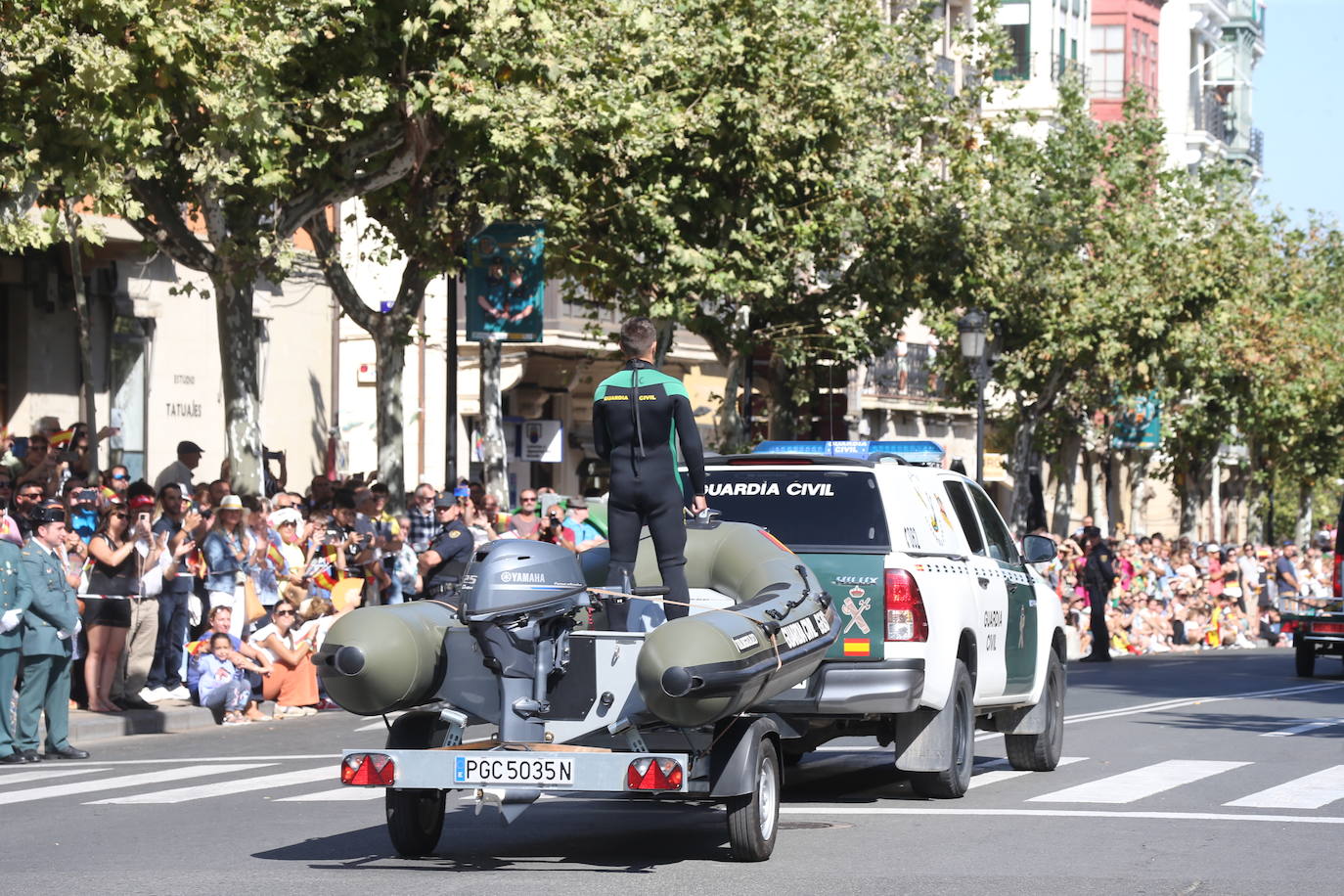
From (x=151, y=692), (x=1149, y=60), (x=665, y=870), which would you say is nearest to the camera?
(x=665, y=870)

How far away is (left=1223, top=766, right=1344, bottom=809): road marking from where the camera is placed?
13109mm

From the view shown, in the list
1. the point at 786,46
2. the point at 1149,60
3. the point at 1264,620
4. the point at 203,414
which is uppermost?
the point at 1149,60

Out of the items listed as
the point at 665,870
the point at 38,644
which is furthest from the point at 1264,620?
the point at 665,870

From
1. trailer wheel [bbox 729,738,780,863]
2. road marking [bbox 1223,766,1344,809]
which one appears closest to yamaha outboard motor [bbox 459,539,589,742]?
trailer wheel [bbox 729,738,780,863]

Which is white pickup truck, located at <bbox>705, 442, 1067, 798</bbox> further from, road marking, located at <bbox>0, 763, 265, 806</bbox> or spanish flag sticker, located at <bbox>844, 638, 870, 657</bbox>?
road marking, located at <bbox>0, 763, 265, 806</bbox>

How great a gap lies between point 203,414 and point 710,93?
986 cm

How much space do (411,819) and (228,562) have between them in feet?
32.4

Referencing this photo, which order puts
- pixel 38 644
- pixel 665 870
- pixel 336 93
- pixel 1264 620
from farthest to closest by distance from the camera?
pixel 1264 620
pixel 336 93
pixel 38 644
pixel 665 870

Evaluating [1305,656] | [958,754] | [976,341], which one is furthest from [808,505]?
[976,341]

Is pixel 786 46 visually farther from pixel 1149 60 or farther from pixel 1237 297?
pixel 1149 60

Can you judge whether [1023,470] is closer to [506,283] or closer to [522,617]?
[506,283]

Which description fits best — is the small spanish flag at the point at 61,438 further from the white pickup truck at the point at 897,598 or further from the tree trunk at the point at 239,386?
the white pickup truck at the point at 897,598

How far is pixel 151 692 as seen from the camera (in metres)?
20.2

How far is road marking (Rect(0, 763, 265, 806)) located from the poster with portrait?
11.1 metres
